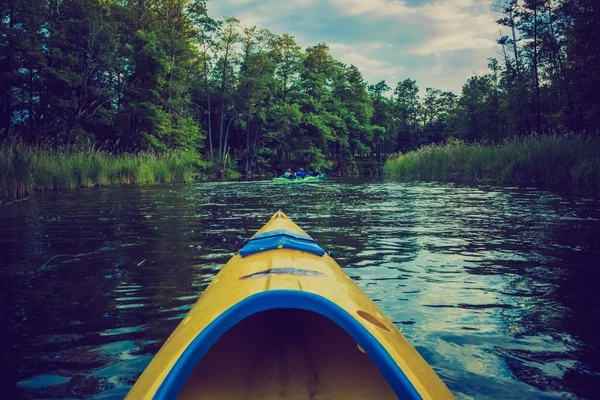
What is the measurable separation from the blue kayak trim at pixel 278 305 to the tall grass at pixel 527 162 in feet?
41.5

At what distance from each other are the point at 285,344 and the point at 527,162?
13.6 metres

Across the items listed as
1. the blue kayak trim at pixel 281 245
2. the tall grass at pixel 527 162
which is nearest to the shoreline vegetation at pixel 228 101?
the tall grass at pixel 527 162

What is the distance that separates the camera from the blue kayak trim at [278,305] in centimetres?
123

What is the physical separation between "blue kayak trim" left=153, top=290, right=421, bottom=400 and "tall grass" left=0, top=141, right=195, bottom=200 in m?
10.6

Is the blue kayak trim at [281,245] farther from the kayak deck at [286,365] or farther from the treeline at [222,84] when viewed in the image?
the treeline at [222,84]

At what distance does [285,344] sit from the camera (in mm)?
2195

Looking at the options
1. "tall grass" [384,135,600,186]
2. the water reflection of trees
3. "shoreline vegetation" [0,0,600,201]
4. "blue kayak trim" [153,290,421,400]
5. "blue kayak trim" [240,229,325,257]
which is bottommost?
the water reflection of trees

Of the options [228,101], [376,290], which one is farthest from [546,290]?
[228,101]

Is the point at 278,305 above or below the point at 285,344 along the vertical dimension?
above

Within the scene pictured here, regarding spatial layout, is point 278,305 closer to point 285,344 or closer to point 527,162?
point 285,344

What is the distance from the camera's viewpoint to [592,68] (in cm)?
1523

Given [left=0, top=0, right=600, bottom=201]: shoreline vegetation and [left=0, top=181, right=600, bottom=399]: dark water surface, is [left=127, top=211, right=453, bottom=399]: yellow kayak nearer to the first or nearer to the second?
[left=0, top=181, right=600, bottom=399]: dark water surface

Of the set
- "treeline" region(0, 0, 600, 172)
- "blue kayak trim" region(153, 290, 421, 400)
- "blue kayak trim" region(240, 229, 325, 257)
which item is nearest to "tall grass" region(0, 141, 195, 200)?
"treeline" region(0, 0, 600, 172)

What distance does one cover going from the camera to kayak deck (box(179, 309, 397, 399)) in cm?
172
